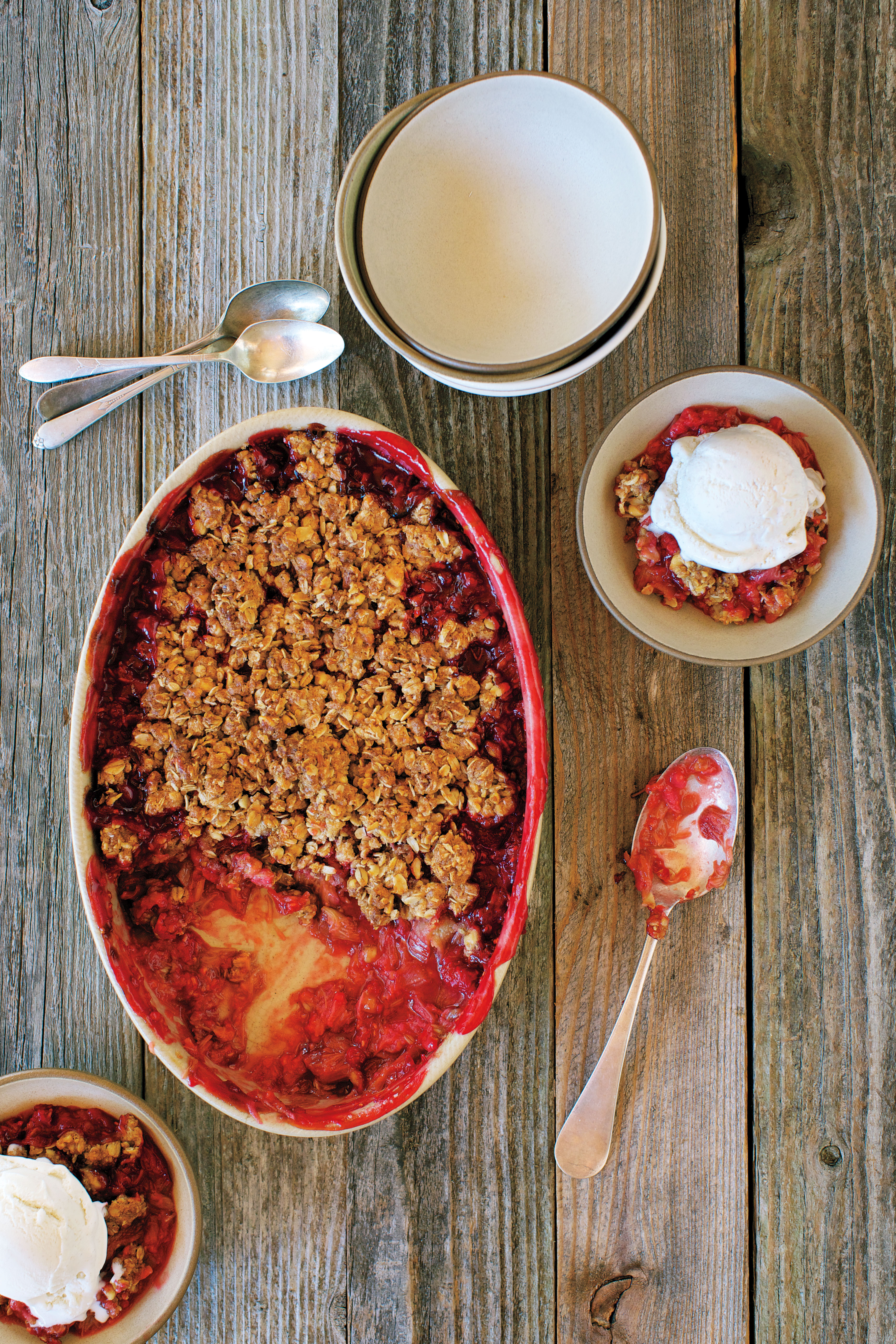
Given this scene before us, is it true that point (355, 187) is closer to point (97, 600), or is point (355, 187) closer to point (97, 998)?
point (97, 600)

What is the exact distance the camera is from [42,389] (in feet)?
5.36

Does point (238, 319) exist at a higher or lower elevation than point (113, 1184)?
higher

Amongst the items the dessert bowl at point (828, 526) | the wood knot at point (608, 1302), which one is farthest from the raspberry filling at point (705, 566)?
the wood knot at point (608, 1302)

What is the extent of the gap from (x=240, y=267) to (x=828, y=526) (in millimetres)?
1115

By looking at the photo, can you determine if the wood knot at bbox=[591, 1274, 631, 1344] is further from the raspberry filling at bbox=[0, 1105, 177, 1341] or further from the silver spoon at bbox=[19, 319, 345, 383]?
the silver spoon at bbox=[19, 319, 345, 383]

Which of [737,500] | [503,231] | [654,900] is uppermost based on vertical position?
[503,231]

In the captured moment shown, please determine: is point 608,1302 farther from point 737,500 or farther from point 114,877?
point 737,500

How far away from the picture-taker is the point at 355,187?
4.43ft

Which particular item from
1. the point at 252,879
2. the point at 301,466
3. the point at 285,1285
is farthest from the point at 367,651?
the point at 285,1285

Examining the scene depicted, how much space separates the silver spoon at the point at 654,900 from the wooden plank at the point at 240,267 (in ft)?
1.36

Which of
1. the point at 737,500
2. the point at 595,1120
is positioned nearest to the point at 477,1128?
the point at 595,1120

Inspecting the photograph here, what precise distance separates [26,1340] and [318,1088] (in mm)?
607

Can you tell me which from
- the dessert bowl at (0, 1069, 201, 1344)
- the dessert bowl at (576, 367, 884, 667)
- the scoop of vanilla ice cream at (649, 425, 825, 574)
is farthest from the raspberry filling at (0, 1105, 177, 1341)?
the scoop of vanilla ice cream at (649, 425, 825, 574)

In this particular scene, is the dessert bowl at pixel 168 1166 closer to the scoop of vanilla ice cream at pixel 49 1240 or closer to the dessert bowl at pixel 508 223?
the scoop of vanilla ice cream at pixel 49 1240
